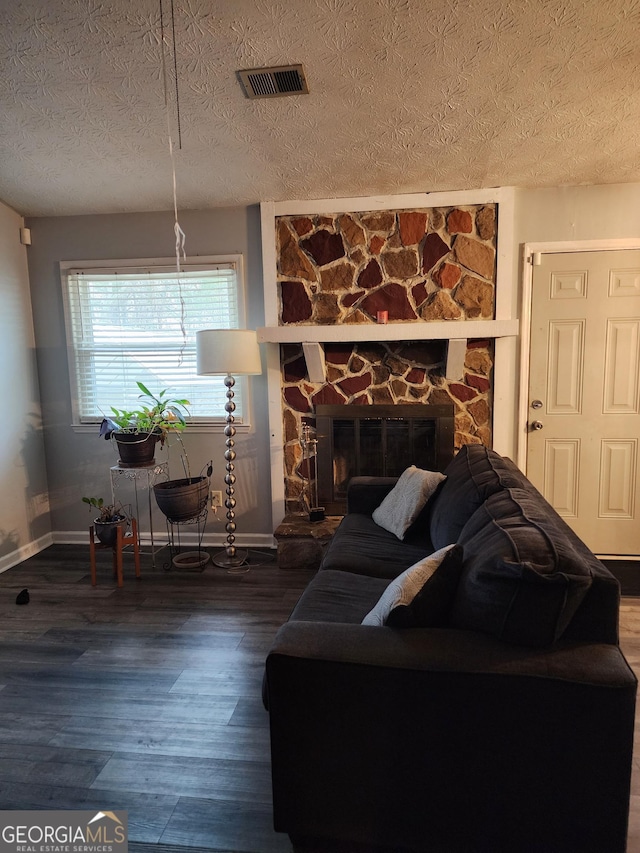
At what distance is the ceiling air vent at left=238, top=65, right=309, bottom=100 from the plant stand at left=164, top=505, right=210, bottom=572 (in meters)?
2.52

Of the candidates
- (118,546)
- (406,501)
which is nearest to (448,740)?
(406,501)

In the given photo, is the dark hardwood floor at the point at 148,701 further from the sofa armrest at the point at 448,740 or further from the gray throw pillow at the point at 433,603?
the gray throw pillow at the point at 433,603

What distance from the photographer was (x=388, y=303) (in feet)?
11.8

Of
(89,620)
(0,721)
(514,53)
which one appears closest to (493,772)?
(0,721)

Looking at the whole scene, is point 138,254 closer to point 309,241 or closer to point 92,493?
point 309,241

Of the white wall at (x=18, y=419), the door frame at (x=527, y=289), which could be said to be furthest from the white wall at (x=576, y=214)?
the white wall at (x=18, y=419)

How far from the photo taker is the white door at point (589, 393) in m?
3.41

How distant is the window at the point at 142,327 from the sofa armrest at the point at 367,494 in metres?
1.20

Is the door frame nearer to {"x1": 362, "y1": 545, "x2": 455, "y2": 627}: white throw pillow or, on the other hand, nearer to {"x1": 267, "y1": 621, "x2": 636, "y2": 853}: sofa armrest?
{"x1": 362, "y1": 545, "x2": 455, "y2": 627}: white throw pillow

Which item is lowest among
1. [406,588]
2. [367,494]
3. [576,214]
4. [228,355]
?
[367,494]

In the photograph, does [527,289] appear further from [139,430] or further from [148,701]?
[148,701]

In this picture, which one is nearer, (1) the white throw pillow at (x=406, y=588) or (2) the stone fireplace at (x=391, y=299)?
(1) the white throw pillow at (x=406, y=588)

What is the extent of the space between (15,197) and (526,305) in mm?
3591

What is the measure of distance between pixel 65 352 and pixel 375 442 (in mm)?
2469
